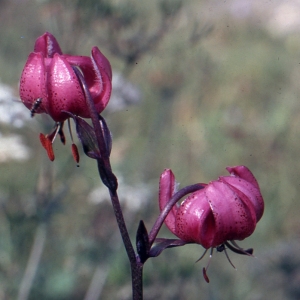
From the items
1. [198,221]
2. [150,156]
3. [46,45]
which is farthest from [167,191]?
[150,156]

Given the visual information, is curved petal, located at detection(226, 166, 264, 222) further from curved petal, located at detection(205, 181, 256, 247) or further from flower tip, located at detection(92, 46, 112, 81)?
flower tip, located at detection(92, 46, 112, 81)

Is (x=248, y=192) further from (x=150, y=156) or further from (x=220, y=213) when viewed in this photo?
(x=150, y=156)

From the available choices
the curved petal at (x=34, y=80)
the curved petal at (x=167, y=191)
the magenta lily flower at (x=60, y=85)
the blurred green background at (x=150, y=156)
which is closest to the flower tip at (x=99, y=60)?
the magenta lily flower at (x=60, y=85)

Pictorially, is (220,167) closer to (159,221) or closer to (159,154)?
(159,154)

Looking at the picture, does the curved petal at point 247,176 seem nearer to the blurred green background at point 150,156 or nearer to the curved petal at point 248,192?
the curved petal at point 248,192

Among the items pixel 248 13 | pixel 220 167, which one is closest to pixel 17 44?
pixel 220 167

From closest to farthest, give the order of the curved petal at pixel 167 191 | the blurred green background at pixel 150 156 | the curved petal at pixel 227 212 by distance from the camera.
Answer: the curved petal at pixel 227 212 → the curved petal at pixel 167 191 → the blurred green background at pixel 150 156

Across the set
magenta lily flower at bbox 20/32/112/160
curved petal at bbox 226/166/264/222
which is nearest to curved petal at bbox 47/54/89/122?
magenta lily flower at bbox 20/32/112/160

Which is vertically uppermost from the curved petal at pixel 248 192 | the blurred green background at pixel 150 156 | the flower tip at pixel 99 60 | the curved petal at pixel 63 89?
the flower tip at pixel 99 60
